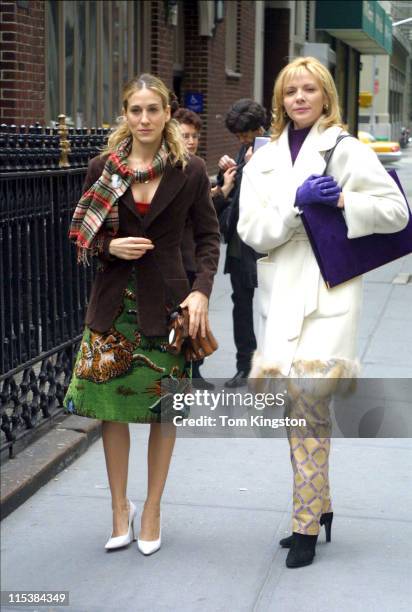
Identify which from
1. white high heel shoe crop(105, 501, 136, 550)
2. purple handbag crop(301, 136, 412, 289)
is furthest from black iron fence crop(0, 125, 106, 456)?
purple handbag crop(301, 136, 412, 289)

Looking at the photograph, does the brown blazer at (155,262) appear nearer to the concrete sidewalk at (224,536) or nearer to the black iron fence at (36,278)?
the concrete sidewalk at (224,536)

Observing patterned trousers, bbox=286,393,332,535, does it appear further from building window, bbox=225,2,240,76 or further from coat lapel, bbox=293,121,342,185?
building window, bbox=225,2,240,76

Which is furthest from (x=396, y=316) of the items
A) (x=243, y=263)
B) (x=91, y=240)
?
(x=91, y=240)

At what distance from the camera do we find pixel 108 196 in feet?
14.2

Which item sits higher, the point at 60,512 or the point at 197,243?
the point at 197,243

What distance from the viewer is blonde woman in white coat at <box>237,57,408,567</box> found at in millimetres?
4238

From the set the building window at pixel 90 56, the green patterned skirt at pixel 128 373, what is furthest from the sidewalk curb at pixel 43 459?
the building window at pixel 90 56

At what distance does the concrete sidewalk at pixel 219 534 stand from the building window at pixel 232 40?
49.5ft

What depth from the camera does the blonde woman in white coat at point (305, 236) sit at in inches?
167

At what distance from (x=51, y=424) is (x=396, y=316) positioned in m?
4.74

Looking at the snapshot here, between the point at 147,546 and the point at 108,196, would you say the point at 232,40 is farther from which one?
the point at 147,546

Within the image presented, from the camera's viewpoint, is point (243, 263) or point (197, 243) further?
point (243, 263)

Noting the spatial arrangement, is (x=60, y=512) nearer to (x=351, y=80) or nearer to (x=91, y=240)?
(x=91, y=240)

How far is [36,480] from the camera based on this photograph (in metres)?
5.32
